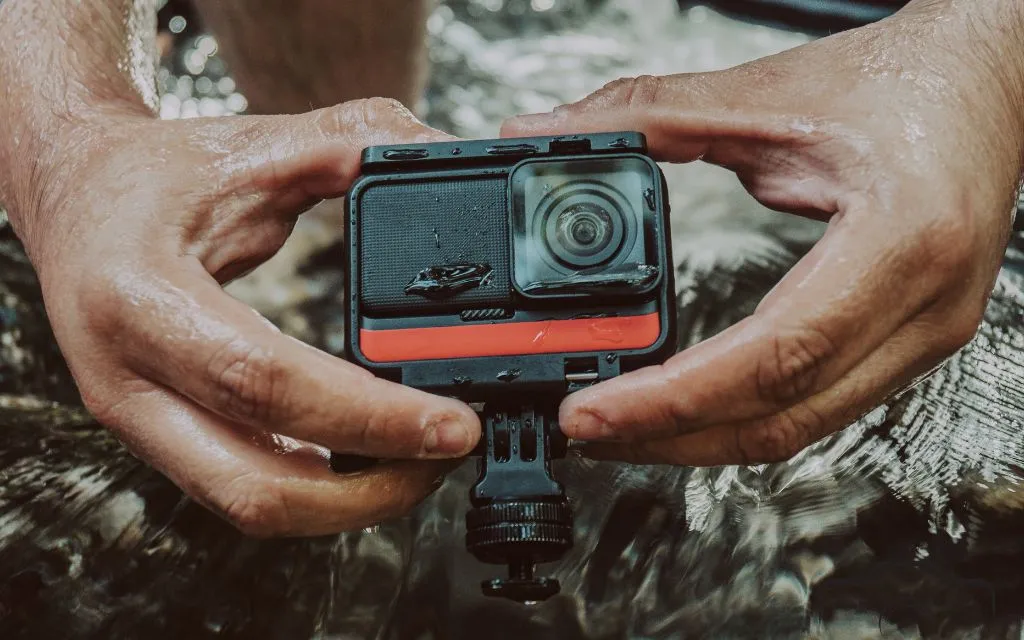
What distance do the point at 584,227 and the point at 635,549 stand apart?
0.51 meters

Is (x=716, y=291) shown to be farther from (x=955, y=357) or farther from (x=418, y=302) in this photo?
(x=418, y=302)

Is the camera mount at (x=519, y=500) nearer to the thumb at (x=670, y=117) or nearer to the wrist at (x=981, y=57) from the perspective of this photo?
the thumb at (x=670, y=117)

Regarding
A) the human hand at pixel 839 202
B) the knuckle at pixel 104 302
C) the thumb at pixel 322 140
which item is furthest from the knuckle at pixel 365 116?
the knuckle at pixel 104 302

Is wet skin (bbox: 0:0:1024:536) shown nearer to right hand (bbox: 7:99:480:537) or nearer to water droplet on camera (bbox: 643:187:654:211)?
right hand (bbox: 7:99:480:537)

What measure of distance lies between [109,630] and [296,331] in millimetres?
631

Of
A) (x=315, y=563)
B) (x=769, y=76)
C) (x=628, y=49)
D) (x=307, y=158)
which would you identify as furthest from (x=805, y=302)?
(x=628, y=49)

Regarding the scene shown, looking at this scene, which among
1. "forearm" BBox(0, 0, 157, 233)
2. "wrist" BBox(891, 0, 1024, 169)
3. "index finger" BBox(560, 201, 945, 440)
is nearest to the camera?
"index finger" BBox(560, 201, 945, 440)

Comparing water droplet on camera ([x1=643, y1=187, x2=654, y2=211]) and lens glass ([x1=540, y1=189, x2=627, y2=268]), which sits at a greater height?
water droplet on camera ([x1=643, y1=187, x2=654, y2=211])

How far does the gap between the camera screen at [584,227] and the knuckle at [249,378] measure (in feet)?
0.77

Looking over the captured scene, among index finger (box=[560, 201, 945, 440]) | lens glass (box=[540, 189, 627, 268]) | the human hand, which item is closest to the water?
the human hand

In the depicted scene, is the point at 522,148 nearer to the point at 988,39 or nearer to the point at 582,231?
the point at 582,231

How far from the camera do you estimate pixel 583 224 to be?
0.89 metres

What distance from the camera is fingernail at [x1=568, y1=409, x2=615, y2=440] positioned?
840 millimetres

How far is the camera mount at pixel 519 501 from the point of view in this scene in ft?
2.77
